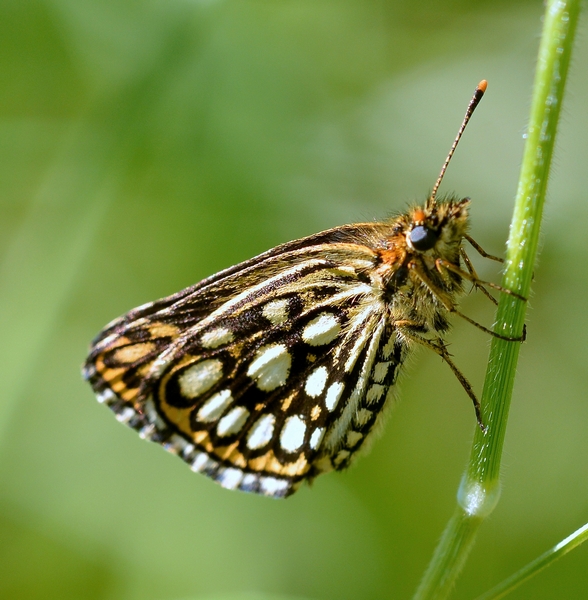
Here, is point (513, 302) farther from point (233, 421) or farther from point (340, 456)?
point (233, 421)

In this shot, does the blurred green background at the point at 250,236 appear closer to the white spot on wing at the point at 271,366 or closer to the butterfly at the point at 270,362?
the butterfly at the point at 270,362

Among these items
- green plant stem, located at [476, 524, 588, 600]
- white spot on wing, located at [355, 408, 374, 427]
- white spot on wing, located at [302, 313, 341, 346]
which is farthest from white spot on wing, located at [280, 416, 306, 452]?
green plant stem, located at [476, 524, 588, 600]

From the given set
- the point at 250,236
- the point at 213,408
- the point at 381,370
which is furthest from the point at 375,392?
the point at 250,236

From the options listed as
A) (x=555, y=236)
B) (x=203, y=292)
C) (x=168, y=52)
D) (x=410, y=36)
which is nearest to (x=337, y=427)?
(x=203, y=292)

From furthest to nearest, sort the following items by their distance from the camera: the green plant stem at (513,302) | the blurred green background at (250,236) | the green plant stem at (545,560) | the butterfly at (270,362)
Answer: the blurred green background at (250,236), the butterfly at (270,362), the green plant stem at (545,560), the green plant stem at (513,302)

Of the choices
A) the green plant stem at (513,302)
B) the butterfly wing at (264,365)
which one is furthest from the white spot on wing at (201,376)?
the green plant stem at (513,302)

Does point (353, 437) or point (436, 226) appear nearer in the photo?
point (436, 226)

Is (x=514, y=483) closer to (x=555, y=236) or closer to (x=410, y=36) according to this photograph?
(x=555, y=236)
